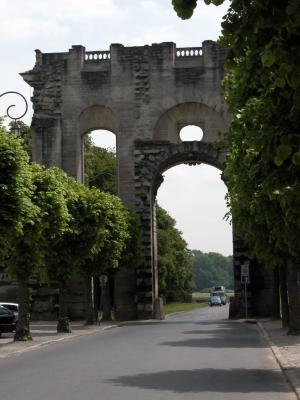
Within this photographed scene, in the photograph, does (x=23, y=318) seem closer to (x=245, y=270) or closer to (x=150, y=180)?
(x=245, y=270)

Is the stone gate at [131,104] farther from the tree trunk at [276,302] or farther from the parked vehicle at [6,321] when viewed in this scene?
the parked vehicle at [6,321]

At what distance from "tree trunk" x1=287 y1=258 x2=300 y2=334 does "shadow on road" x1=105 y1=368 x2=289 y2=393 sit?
13309 millimetres

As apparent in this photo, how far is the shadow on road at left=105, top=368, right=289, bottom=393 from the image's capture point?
15008mm

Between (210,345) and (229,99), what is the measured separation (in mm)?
10735

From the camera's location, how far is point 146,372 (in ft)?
60.0

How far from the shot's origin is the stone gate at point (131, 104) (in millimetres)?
58125

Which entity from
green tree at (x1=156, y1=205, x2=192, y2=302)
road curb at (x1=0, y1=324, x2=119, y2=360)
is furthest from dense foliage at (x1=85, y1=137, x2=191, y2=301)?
road curb at (x1=0, y1=324, x2=119, y2=360)

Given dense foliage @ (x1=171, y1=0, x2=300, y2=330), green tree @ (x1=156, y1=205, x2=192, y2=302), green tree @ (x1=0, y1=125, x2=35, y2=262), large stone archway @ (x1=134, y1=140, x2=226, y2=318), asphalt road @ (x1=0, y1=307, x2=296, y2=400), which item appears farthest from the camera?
green tree @ (x1=156, y1=205, x2=192, y2=302)

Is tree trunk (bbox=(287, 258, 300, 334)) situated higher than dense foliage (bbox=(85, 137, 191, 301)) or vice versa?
dense foliage (bbox=(85, 137, 191, 301))

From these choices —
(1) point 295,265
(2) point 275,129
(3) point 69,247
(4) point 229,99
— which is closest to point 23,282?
(3) point 69,247

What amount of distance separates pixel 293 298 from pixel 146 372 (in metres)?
14.9

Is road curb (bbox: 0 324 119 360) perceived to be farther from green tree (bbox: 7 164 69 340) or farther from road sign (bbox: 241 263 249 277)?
road sign (bbox: 241 263 249 277)

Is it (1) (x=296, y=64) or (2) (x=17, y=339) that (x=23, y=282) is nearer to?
(2) (x=17, y=339)

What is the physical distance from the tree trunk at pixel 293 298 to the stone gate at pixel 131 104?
25.4 meters
